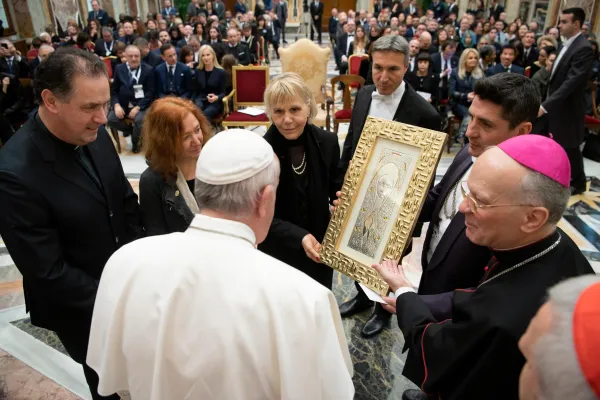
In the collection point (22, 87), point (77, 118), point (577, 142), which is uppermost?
point (77, 118)

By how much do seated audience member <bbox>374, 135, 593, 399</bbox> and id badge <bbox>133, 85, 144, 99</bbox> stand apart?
272 inches

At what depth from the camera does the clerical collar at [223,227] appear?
1104 mm

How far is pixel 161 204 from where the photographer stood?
2088mm

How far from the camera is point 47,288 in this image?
1696 millimetres

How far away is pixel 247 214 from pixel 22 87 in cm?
724

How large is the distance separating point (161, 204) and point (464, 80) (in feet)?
20.8

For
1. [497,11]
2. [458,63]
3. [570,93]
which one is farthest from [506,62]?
[497,11]

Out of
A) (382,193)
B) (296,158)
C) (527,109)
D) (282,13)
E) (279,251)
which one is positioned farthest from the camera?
(282,13)

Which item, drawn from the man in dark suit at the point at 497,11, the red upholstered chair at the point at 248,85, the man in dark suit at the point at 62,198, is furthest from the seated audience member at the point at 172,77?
the man in dark suit at the point at 497,11

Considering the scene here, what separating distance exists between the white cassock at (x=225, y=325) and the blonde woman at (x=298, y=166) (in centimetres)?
118

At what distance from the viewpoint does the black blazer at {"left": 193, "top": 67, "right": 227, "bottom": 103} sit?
23.7 ft

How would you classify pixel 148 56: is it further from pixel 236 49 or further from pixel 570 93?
pixel 570 93

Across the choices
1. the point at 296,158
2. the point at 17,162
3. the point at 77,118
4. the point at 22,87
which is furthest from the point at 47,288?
the point at 22,87

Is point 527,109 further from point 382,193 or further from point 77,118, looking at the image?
point 77,118
